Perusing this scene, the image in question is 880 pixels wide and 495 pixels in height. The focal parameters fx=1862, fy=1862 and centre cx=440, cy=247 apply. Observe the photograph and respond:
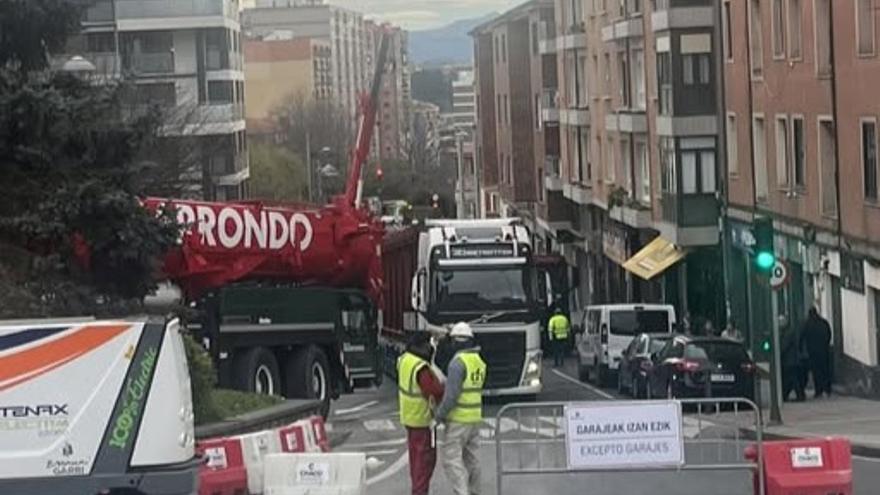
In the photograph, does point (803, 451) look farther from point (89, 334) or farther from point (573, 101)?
point (573, 101)

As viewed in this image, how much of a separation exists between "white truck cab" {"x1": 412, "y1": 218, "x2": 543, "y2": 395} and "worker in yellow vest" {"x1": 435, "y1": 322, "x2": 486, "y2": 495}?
16.9m

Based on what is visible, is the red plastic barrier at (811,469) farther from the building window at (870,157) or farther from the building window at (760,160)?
the building window at (760,160)

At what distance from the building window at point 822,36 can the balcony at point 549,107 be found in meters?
37.3

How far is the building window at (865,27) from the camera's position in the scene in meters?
35.9

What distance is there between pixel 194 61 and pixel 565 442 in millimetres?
58212

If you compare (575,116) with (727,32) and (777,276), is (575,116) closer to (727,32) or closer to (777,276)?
(727,32)

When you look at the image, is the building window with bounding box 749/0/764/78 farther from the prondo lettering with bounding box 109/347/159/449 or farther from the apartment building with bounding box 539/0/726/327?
the prondo lettering with bounding box 109/347/159/449

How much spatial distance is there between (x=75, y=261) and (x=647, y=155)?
3501 centimetres

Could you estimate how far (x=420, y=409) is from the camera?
61.1ft

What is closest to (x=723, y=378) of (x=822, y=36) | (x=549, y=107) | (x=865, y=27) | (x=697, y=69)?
(x=865, y=27)

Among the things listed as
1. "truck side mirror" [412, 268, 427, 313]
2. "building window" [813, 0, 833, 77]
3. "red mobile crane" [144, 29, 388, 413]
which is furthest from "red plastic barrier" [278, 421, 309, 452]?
"building window" [813, 0, 833, 77]

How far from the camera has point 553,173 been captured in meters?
78.7

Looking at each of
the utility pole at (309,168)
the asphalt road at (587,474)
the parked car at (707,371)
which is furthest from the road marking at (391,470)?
the utility pole at (309,168)

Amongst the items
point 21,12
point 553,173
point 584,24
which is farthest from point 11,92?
point 553,173
